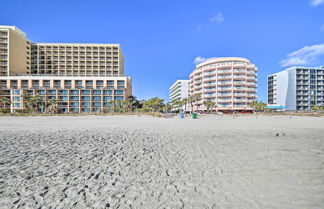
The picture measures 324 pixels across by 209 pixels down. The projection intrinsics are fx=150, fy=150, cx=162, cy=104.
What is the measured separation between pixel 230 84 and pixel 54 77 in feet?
271

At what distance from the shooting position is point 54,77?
230 ft

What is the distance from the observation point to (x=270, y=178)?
4480 mm

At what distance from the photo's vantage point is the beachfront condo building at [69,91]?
67.5 metres

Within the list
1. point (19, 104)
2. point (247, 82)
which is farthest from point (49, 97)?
point (247, 82)

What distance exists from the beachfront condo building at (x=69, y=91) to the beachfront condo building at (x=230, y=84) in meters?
42.1

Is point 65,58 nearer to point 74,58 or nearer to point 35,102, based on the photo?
point 74,58

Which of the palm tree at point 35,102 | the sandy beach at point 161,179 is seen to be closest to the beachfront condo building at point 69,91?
the palm tree at point 35,102

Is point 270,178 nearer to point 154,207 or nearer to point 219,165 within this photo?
point 219,165

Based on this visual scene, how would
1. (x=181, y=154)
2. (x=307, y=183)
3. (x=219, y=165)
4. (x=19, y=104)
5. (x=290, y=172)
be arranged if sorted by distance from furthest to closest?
1. (x=19, y=104)
2. (x=181, y=154)
3. (x=219, y=165)
4. (x=290, y=172)
5. (x=307, y=183)

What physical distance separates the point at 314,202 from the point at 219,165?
2541 millimetres

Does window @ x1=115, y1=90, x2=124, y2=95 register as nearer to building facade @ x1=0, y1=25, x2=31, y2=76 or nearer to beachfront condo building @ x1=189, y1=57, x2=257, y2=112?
beachfront condo building @ x1=189, y1=57, x2=257, y2=112

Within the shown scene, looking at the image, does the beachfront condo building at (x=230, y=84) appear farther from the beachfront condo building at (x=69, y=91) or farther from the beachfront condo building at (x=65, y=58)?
the beachfront condo building at (x=65, y=58)

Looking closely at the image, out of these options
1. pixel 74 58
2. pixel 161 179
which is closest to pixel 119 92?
pixel 74 58

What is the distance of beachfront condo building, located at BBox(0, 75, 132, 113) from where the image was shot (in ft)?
221
